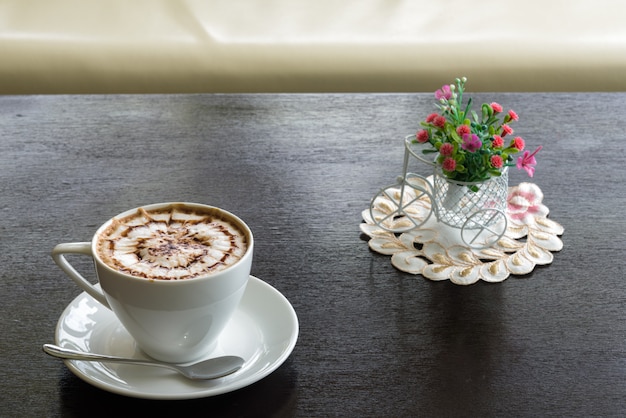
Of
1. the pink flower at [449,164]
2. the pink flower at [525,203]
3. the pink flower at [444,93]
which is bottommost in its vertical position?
the pink flower at [525,203]

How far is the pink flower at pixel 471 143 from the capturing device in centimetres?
82

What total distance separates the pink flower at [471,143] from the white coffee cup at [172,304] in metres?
0.29

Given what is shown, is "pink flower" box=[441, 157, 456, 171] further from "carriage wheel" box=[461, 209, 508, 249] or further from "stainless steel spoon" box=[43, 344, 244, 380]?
"stainless steel spoon" box=[43, 344, 244, 380]

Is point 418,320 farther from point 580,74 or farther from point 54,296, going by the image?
point 580,74

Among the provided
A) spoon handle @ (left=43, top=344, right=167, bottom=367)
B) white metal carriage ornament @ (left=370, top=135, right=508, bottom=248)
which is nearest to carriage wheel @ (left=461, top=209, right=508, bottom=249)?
white metal carriage ornament @ (left=370, top=135, right=508, bottom=248)

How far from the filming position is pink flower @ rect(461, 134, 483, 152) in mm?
818

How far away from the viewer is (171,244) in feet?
2.10

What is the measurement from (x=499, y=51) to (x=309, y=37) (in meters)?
0.42

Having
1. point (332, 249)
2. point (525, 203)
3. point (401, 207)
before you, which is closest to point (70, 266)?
point (332, 249)

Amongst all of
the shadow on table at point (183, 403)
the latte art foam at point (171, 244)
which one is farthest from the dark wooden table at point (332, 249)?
the latte art foam at point (171, 244)

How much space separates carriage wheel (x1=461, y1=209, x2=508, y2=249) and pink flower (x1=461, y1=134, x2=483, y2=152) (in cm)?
8

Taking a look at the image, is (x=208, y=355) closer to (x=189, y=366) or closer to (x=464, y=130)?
(x=189, y=366)

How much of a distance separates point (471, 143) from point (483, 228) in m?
0.10

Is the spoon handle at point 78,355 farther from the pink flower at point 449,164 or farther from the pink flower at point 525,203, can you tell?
the pink flower at point 525,203
